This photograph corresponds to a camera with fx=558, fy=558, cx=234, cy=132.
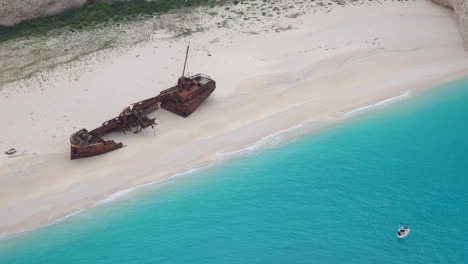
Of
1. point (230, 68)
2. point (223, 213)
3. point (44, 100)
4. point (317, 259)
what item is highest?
point (230, 68)

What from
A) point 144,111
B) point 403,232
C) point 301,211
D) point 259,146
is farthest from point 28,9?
point 403,232

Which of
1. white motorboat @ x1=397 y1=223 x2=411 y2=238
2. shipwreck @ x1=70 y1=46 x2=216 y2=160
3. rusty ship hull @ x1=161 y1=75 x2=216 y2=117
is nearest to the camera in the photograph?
white motorboat @ x1=397 y1=223 x2=411 y2=238

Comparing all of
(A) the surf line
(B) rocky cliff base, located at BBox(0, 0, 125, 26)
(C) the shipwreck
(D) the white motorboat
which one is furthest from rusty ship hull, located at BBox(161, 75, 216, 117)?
(B) rocky cliff base, located at BBox(0, 0, 125, 26)

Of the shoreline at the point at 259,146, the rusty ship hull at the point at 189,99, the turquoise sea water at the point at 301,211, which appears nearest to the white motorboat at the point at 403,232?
the turquoise sea water at the point at 301,211

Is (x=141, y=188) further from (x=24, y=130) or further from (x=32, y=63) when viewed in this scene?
(x=32, y=63)

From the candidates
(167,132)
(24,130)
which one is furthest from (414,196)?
(24,130)

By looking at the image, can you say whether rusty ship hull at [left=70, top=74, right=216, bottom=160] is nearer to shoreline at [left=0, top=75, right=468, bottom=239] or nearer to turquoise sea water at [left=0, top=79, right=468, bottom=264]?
shoreline at [left=0, top=75, right=468, bottom=239]

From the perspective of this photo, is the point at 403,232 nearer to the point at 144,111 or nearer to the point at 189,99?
the point at 189,99
